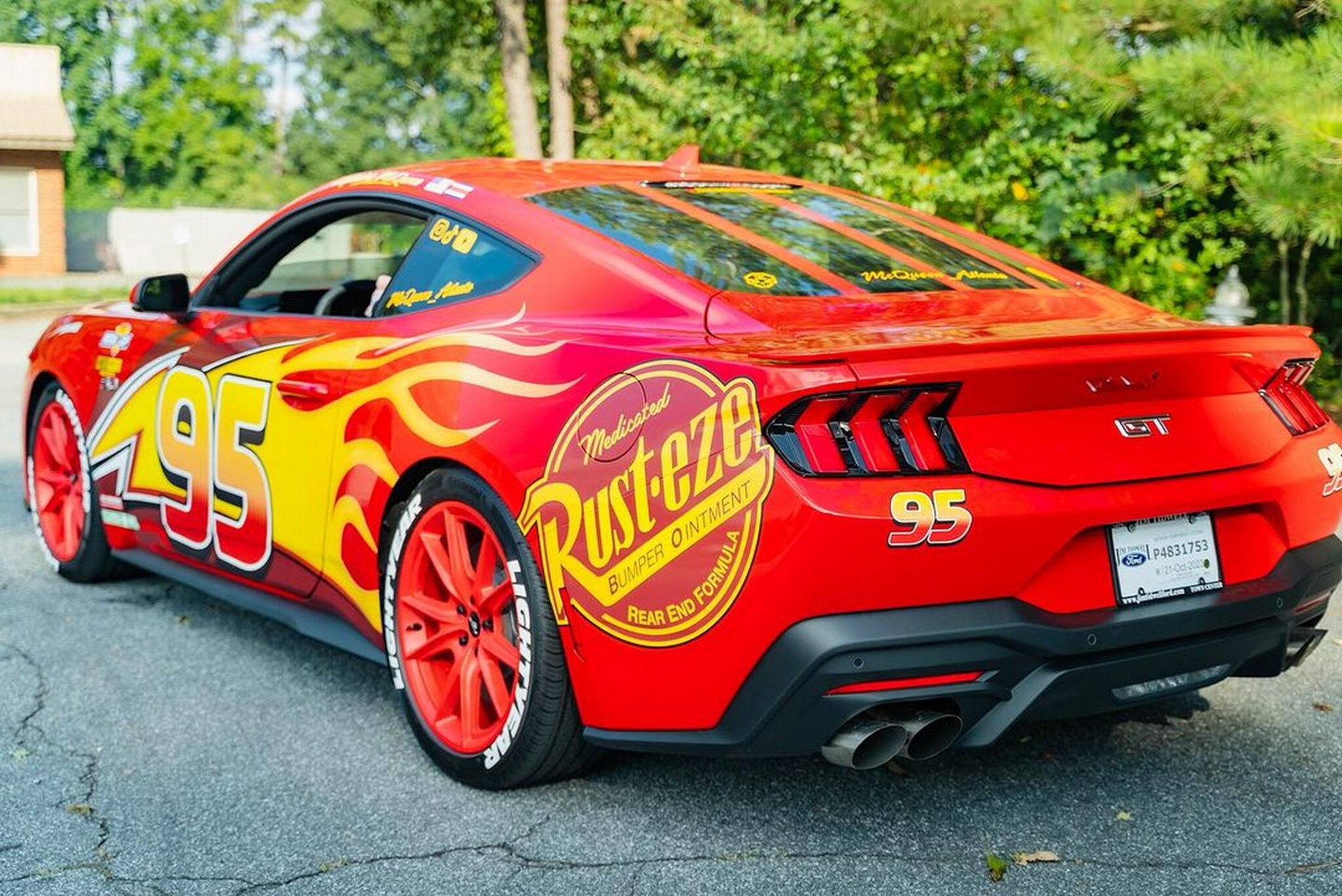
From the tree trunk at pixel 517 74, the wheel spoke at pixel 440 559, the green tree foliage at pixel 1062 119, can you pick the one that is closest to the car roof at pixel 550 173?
the wheel spoke at pixel 440 559

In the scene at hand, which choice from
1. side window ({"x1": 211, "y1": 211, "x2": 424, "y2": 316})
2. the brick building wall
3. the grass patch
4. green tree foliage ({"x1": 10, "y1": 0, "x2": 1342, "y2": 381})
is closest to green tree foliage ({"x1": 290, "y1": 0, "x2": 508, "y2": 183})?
the brick building wall

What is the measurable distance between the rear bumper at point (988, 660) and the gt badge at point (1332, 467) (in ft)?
0.85

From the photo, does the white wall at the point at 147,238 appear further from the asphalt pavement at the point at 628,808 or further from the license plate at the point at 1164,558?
the license plate at the point at 1164,558

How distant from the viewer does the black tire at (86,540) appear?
5516 mm

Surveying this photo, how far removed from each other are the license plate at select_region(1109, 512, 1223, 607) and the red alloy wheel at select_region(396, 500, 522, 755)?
4.35 ft

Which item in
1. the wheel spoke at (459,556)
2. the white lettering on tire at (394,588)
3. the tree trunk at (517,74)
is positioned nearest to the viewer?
the wheel spoke at (459,556)

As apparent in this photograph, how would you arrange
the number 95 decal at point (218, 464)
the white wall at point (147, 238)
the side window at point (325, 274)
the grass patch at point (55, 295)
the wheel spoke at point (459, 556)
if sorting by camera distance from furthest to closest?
1. the white wall at point (147, 238)
2. the grass patch at point (55, 295)
3. the side window at point (325, 274)
4. the number 95 decal at point (218, 464)
5. the wheel spoke at point (459, 556)

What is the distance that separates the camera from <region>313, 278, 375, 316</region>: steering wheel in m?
5.19

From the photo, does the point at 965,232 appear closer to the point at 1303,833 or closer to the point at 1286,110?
the point at 1303,833

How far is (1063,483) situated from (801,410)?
21.6 inches

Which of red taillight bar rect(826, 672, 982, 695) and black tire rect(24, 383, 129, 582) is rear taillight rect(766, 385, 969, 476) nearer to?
red taillight bar rect(826, 672, 982, 695)

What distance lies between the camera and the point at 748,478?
2930 millimetres

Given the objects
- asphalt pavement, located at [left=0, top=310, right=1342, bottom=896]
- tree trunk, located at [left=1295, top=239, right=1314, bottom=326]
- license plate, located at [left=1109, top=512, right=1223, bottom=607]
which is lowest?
tree trunk, located at [left=1295, top=239, right=1314, bottom=326]

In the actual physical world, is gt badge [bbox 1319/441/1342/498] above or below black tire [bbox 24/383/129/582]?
above
